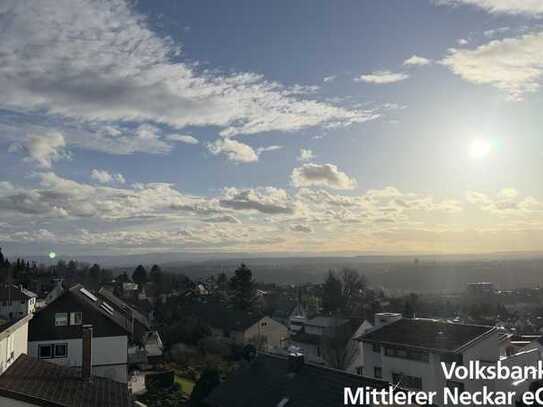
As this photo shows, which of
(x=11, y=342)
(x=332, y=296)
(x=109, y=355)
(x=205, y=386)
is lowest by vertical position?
(x=205, y=386)

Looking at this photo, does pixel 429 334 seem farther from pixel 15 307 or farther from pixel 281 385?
pixel 15 307

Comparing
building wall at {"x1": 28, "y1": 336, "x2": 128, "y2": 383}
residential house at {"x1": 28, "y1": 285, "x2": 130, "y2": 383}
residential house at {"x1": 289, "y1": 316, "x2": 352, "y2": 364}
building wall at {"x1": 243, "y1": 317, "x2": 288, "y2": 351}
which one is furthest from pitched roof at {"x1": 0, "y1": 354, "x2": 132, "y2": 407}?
building wall at {"x1": 243, "y1": 317, "x2": 288, "y2": 351}

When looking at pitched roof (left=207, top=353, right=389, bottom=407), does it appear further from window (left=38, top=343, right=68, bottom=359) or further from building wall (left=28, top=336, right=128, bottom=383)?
window (left=38, top=343, right=68, bottom=359)

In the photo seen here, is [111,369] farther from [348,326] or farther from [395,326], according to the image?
[348,326]

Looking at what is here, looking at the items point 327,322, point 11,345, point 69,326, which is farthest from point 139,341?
point 11,345

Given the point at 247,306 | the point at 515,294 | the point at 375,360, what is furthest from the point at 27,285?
the point at 515,294

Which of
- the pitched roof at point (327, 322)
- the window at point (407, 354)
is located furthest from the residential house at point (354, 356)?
the window at point (407, 354)
